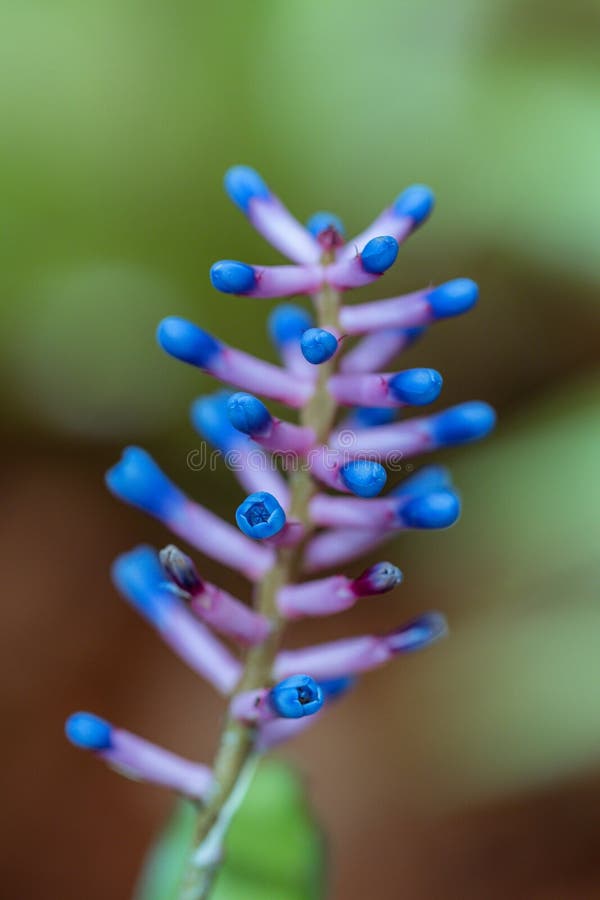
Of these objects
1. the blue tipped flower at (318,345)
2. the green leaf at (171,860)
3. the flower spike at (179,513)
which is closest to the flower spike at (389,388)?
the blue tipped flower at (318,345)

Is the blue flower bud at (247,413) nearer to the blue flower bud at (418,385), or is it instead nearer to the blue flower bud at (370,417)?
the blue flower bud at (418,385)

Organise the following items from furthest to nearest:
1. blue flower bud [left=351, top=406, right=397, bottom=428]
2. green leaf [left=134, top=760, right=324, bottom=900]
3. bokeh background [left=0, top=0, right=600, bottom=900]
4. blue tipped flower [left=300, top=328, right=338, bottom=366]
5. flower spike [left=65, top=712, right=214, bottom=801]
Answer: bokeh background [left=0, top=0, right=600, bottom=900] < green leaf [left=134, top=760, right=324, bottom=900] < blue flower bud [left=351, top=406, right=397, bottom=428] < flower spike [left=65, top=712, right=214, bottom=801] < blue tipped flower [left=300, top=328, right=338, bottom=366]

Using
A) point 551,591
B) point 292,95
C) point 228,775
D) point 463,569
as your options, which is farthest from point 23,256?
point 228,775

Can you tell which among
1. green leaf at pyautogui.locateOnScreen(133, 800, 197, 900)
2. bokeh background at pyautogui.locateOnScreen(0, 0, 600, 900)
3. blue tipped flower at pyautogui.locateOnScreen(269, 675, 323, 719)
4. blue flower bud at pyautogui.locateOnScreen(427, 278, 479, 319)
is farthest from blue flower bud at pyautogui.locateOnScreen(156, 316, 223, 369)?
bokeh background at pyautogui.locateOnScreen(0, 0, 600, 900)

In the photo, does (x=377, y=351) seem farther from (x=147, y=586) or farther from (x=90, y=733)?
(x=90, y=733)

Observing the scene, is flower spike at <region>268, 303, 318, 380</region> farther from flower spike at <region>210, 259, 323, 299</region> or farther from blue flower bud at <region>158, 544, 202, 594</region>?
blue flower bud at <region>158, 544, 202, 594</region>

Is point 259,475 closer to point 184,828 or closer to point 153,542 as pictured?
point 184,828

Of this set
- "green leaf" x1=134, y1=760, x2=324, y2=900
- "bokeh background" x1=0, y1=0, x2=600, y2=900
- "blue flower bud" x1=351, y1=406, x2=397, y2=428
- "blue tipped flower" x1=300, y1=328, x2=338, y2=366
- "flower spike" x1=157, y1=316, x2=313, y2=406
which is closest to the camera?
"blue tipped flower" x1=300, y1=328, x2=338, y2=366
